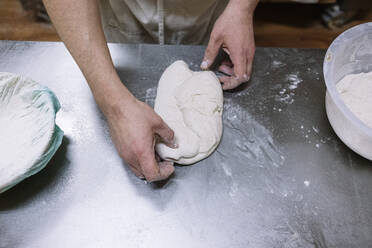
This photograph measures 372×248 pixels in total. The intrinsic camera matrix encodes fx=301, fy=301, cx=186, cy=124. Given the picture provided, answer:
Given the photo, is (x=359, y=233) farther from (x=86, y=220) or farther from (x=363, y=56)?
(x=86, y=220)

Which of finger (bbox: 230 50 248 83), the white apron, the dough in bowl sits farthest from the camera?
the white apron

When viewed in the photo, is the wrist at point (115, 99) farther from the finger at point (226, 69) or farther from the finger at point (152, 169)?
the finger at point (226, 69)

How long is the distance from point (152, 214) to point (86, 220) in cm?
18

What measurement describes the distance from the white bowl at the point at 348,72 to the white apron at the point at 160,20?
519 mm

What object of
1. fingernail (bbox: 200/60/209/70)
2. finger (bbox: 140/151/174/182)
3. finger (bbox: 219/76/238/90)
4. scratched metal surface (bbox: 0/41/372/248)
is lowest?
scratched metal surface (bbox: 0/41/372/248)

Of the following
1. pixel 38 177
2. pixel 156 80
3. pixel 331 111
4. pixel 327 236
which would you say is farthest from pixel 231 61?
pixel 38 177

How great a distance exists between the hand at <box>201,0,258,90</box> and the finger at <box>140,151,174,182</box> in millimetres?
383

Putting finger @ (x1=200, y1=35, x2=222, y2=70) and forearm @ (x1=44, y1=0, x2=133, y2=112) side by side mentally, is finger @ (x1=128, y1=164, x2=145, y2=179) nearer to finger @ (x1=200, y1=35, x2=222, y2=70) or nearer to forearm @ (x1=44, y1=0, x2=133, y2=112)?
forearm @ (x1=44, y1=0, x2=133, y2=112)

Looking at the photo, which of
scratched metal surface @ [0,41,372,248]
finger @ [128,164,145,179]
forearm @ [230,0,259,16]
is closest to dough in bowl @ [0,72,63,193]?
scratched metal surface @ [0,41,372,248]

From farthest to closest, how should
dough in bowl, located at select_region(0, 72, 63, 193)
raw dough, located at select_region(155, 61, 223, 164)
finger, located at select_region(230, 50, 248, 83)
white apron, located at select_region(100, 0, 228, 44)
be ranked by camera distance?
white apron, located at select_region(100, 0, 228, 44) < finger, located at select_region(230, 50, 248, 83) < raw dough, located at select_region(155, 61, 223, 164) < dough in bowl, located at select_region(0, 72, 63, 193)

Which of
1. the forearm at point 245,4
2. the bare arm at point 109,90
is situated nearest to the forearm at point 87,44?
the bare arm at point 109,90

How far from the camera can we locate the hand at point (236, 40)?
104 centimetres

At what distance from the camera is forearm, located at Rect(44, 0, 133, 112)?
0.84m

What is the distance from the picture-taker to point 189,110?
98cm
